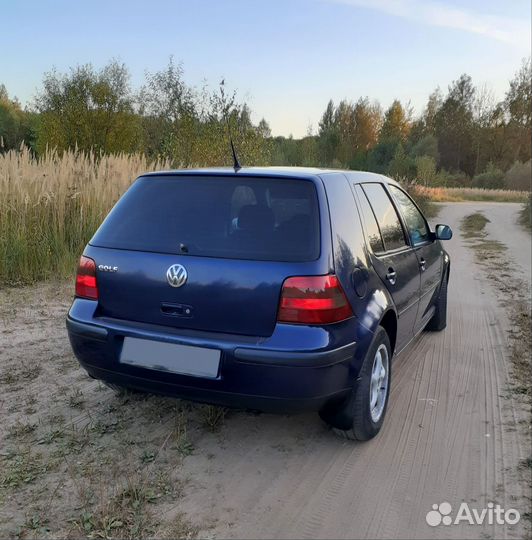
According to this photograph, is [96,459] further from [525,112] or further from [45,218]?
[525,112]

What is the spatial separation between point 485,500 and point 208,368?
153cm

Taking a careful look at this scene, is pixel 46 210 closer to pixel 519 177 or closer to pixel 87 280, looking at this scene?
pixel 87 280

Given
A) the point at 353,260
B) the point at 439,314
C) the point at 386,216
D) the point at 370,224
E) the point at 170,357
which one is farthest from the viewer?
the point at 439,314

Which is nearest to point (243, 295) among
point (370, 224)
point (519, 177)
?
point (370, 224)

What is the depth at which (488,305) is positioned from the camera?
6676 millimetres

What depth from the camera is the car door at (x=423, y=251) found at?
429 centimetres

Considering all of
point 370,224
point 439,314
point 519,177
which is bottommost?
point 439,314

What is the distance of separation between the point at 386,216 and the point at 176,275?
1735mm

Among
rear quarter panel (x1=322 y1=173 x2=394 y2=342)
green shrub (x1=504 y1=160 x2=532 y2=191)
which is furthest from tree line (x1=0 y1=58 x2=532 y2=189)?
rear quarter panel (x1=322 y1=173 x2=394 y2=342)

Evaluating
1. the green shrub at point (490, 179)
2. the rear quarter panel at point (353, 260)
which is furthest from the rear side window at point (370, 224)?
the green shrub at point (490, 179)

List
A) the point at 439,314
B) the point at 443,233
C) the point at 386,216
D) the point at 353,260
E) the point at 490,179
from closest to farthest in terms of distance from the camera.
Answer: the point at 353,260, the point at 386,216, the point at 443,233, the point at 439,314, the point at 490,179

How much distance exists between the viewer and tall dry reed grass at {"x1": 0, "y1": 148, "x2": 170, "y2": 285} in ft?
23.2

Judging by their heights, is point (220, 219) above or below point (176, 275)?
above

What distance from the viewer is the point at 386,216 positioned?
12.5 ft
